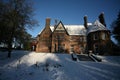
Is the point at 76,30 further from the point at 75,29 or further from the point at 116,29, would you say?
the point at 116,29

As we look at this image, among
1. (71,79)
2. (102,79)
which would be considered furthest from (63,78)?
(102,79)

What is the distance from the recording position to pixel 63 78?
35.1ft

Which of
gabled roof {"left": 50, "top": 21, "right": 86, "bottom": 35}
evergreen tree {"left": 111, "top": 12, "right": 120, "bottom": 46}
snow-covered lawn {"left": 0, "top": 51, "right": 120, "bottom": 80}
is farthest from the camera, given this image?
gabled roof {"left": 50, "top": 21, "right": 86, "bottom": 35}

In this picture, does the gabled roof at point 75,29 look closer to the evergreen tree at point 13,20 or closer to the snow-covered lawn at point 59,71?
the evergreen tree at point 13,20

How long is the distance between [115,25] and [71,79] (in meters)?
31.2

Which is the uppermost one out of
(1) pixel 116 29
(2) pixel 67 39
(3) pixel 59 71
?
(1) pixel 116 29

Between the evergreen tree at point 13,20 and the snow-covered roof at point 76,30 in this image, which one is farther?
the snow-covered roof at point 76,30

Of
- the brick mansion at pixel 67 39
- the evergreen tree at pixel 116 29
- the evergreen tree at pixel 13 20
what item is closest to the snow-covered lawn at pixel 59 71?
the evergreen tree at pixel 13 20

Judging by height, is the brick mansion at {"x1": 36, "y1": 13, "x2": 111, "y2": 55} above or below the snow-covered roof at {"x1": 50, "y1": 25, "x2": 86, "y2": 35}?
below

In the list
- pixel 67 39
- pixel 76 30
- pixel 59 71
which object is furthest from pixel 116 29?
pixel 59 71

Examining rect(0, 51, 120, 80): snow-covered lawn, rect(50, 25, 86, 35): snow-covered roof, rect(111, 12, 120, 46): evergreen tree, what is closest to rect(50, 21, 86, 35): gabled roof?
rect(50, 25, 86, 35): snow-covered roof

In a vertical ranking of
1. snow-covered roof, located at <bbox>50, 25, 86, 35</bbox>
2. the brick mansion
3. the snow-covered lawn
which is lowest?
the snow-covered lawn

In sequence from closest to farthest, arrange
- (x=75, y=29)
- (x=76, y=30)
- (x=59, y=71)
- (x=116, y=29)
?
(x=59, y=71) → (x=116, y=29) → (x=76, y=30) → (x=75, y=29)

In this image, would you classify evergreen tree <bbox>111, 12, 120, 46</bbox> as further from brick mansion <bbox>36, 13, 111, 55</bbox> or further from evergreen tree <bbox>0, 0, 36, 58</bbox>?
evergreen tree <bbox>0, 0, 36, 58</bbox>
